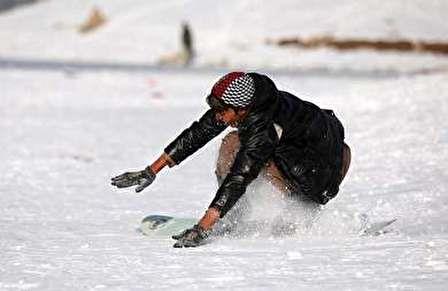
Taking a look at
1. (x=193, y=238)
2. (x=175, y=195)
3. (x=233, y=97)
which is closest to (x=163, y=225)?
(x=193, y=238)

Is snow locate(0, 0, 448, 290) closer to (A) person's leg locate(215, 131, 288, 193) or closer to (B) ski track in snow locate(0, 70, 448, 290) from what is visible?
(B) ski track in snow locate(0, 70, 448, 290)

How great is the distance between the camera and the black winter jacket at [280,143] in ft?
20.0

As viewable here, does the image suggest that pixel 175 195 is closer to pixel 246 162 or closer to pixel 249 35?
pixel 246 162

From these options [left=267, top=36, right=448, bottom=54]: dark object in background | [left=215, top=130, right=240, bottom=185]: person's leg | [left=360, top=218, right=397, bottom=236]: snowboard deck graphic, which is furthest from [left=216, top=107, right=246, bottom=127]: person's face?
[left=267, top=36, right=448, bottom=54]: dark object in background

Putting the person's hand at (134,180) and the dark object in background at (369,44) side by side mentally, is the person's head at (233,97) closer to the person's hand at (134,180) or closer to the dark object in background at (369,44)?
the person's hand at (134,180)

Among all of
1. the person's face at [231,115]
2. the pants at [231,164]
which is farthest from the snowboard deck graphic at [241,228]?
the person's face at [231,115]

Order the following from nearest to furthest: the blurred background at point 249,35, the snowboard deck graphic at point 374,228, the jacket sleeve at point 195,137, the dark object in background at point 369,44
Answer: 1. the jacket sleeve at point 195,137
2. the snowboard deck graphic at point 374,228
3. the blurred background at point 249,35
4. the dark object in background at point 369,44

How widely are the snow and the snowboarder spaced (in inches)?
8.4

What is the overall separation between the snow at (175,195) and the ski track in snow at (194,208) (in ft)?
0.05

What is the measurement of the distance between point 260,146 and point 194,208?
2761mm

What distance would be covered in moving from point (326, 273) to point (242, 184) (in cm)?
104

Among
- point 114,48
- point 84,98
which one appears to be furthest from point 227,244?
point 114,48

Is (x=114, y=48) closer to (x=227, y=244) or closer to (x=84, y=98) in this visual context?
(x=84, y=98)

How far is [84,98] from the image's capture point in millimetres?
23484
